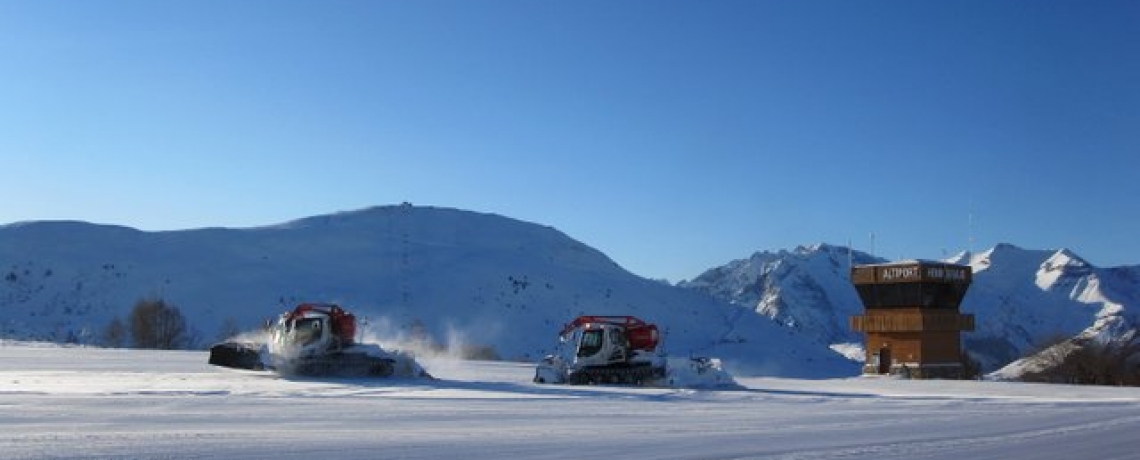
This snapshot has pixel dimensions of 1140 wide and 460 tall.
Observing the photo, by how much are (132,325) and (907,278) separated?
41.8m

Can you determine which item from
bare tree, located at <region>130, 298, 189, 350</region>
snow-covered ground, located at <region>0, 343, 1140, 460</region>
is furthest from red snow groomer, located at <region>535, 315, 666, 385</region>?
Result: bare tree, located at <region>130, 298, 189, 350</region>

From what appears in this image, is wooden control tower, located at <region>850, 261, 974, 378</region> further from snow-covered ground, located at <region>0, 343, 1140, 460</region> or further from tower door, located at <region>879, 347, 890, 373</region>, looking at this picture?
snow-covered ground, located at <region>0, 343, 1140, 460</region>

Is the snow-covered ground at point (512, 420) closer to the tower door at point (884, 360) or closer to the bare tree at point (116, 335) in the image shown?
the tower door at point (884, 360)

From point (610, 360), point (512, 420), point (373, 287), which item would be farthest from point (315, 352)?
point (373, 287)

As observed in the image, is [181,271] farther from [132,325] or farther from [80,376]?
[80,376]

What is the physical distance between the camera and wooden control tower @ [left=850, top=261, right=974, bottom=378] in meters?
47.8

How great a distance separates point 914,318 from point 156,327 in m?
40.2

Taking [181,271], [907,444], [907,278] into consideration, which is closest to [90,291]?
[181,271]

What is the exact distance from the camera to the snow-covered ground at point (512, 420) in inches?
504

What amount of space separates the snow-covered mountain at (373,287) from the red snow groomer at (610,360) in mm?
37109

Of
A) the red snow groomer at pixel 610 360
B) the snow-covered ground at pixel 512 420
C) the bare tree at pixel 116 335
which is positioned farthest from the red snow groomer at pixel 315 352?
the bare tree at pixel 116 335

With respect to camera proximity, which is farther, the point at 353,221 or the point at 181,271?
the point at 353,221

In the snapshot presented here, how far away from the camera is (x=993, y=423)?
18.1 meters

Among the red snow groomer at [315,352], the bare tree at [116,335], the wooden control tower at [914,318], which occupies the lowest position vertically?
the red snow groomer at [315,352]
